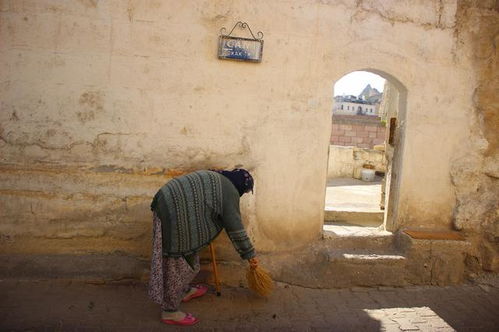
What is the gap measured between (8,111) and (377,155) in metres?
9.88

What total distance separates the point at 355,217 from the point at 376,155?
6.06m

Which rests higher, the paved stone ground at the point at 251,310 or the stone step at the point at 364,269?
the stone step at the point at 364,269

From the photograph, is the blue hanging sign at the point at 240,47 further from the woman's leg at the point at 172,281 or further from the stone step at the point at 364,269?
the stone step at the point at 364,269

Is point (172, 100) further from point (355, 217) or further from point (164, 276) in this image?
point (355, 217)

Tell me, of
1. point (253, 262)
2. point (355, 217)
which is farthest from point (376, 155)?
point (253, 262)

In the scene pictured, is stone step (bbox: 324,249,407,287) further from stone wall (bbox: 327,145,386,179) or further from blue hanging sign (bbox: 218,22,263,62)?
stone wall (bbox: 327,145,386,179)

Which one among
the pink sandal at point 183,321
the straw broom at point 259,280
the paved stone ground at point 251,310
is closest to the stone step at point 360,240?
the paved stone ground at point 251,310

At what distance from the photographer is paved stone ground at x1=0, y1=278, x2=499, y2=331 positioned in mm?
2822

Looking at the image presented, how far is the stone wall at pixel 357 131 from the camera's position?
1781cm

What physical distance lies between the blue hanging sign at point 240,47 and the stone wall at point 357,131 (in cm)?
1469

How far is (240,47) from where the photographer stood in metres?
3.57

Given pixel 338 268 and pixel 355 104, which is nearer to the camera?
pixel 338 268

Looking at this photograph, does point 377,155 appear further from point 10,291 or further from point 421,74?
point 10,291

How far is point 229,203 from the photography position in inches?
111
